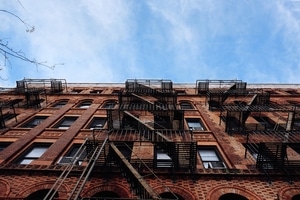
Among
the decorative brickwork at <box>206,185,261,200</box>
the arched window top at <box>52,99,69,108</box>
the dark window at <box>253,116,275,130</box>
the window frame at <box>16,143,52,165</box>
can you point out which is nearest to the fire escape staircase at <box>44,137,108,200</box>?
the window frame at <box>16,143,52,165</box>

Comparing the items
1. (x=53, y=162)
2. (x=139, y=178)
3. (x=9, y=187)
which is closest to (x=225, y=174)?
(x=139, y=178)

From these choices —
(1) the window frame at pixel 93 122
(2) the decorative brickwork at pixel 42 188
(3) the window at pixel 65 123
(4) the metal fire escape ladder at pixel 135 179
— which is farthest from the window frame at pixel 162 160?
(3) the window at pixel 65 123

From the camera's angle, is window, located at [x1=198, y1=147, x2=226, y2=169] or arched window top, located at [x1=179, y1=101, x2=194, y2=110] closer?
window, located at [x1=198, y1=147, x2=226, y2=169]

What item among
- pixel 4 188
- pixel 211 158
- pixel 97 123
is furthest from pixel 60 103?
Answer: pixel 211 158

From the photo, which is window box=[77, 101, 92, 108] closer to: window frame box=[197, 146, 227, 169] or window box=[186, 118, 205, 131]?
window box=[186, 118, 205, 131]

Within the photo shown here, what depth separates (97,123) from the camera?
16.6m

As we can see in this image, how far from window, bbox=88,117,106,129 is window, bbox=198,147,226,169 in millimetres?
7099

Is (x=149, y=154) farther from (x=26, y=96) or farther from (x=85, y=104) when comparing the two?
(x=26, y=96)

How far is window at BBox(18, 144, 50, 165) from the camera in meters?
11.4

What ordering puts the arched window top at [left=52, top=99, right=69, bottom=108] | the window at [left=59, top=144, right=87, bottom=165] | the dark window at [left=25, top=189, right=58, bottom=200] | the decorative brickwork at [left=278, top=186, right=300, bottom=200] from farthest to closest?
the arched window top at [left=52, top=99, right=69, bottom=108] → the window at [left=59, top=144, right=87, bottom=165] → the dark window at [left=25, top=189, right=58, bottom=200] → the decorative brickwork at [left=278, top=186, right=300, bottom=200]

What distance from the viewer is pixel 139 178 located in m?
7.75

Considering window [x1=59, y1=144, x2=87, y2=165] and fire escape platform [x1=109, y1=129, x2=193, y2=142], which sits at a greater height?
fire escape platform [x1=109, y1=129, x2=193, y2=142]

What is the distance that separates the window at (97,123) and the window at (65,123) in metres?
1.50

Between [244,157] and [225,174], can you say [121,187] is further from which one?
[244,157]
